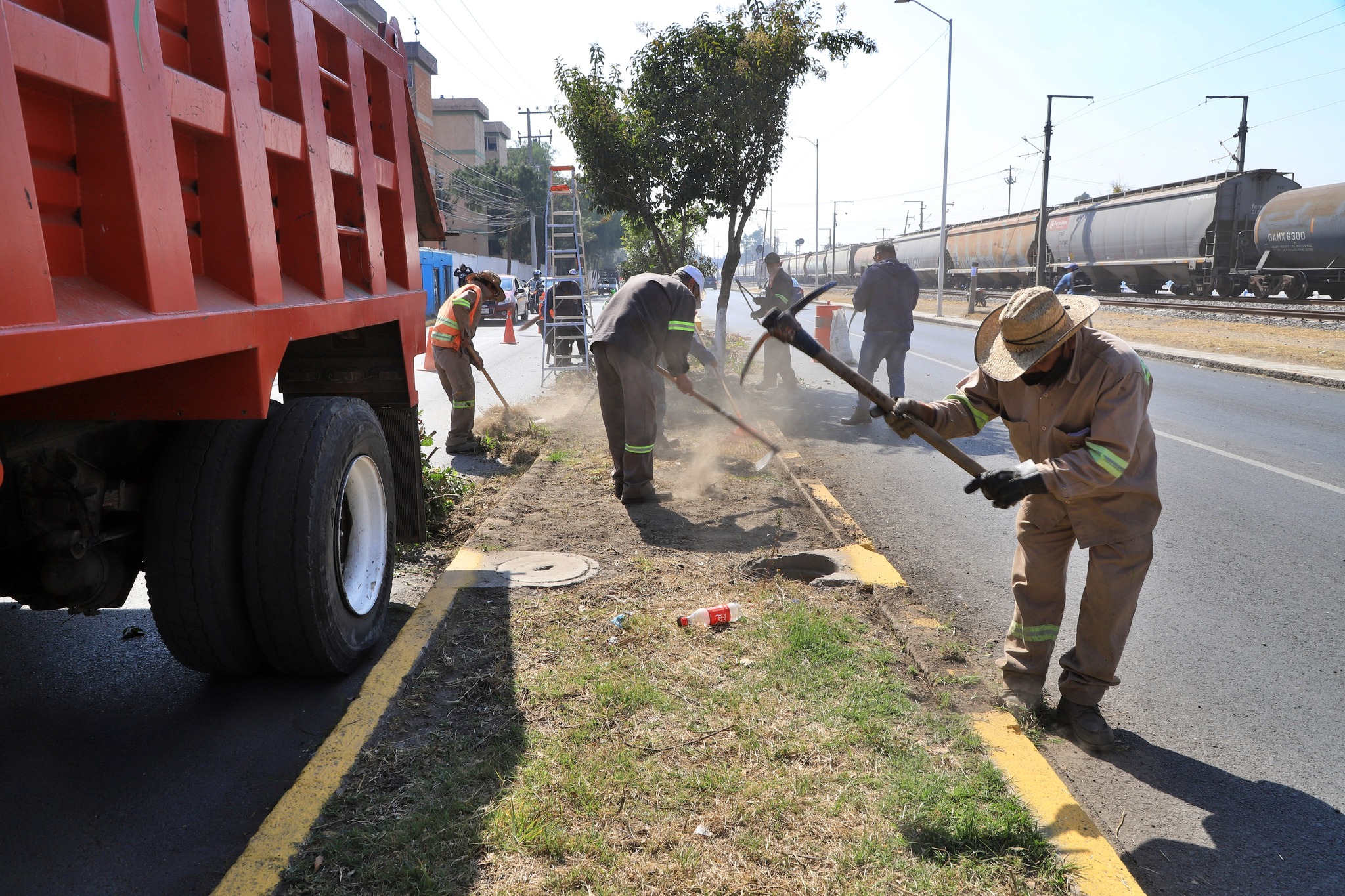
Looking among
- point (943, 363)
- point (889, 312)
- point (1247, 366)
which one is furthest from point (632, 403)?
point (1247, 366)

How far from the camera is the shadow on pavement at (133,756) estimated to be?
2588mm

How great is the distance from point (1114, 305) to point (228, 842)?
30.2 meters

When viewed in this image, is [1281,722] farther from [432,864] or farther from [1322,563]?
[432,864]

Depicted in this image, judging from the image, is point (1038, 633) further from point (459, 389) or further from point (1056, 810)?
point (459, 389)

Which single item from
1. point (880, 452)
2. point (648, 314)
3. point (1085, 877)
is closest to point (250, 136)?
point (1085, 877)

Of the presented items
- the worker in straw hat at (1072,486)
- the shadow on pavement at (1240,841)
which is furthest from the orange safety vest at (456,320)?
the shadow on pavement at (1240,841)

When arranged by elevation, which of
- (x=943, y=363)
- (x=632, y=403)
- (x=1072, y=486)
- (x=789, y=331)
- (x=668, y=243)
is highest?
(x=668, y=243)

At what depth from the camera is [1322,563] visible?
5.28 meters

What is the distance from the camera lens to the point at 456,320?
30.5 ft

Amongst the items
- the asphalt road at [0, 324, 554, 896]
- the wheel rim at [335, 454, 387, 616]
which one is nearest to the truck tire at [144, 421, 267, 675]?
the asphalt road at [0, 324, 554, 896]

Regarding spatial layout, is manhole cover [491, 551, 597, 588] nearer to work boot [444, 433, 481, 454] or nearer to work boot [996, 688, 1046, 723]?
work boot [996, 688, 1046, 723]

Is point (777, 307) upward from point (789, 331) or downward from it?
downward

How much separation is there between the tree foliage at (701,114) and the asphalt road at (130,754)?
933cm

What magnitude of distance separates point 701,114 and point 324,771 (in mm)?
10711
